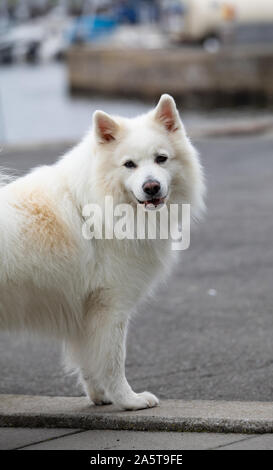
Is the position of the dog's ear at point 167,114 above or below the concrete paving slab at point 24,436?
above

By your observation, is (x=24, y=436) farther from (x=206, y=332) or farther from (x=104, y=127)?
(x=206, y=332)

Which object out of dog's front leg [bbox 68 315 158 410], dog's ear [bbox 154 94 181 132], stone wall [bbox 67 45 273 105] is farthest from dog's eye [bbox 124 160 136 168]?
stone wall [bbox 67 45 273 105]

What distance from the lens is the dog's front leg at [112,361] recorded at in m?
4.66

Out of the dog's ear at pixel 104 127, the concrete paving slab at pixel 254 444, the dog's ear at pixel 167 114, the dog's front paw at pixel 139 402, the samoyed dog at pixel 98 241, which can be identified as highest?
the dog's ear at pixel 167 114

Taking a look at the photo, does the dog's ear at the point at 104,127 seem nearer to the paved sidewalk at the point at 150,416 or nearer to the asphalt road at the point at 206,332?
the asphalt road at the point at 206,332

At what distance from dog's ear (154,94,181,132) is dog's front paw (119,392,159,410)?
148 centimetres

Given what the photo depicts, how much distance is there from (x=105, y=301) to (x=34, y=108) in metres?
25.8

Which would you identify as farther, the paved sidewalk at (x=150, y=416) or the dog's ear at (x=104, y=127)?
the dog's ear at (x=104, y=127)

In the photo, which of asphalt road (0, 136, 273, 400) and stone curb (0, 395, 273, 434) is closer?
stone curb (0, 395, 273, 434)

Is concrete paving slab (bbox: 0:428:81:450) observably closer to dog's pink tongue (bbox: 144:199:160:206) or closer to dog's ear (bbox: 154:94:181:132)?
dog's pink tongue (bbox: 144:199:160:206)

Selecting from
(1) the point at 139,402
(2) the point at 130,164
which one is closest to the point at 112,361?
(1) the point at 139,402

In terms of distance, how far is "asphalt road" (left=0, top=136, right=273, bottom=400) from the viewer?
17.4 feet

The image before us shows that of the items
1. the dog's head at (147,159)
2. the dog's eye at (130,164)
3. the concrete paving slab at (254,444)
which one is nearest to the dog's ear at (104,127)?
the dog's head at (147,159)

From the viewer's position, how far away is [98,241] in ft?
15.3
